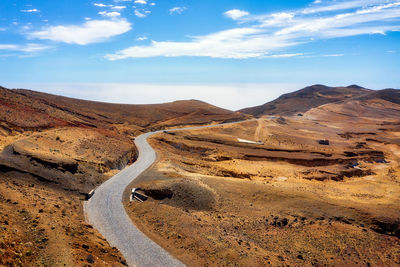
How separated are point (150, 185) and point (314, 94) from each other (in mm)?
158258

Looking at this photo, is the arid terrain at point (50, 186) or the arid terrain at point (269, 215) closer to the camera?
Result: the arid terrain at point (50, 186)

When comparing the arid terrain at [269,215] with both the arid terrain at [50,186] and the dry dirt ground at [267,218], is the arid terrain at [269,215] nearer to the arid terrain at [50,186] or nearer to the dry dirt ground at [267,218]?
the dry dirt ground at [267,218]

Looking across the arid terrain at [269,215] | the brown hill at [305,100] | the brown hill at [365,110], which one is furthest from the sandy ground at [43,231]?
the brown hill at [305,100]

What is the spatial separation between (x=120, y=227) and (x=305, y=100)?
148729 millimetres

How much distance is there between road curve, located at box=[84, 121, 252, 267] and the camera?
523 inches

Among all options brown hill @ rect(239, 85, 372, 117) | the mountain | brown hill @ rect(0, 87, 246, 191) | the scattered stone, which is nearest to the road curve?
brown hill @ rect(0, 87, 246, 191)

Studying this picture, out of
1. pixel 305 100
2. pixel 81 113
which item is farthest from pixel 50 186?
pixel 305 100

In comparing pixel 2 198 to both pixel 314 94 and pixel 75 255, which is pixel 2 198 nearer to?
pixel 75 255

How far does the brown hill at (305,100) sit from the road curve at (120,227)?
10711 cm

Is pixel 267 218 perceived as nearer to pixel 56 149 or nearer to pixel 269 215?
pixel 269 215

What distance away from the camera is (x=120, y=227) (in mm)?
15914

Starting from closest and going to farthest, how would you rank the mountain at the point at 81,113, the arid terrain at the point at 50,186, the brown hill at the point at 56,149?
the arid terrain at the point at 50,186, the brown hill at the point at 56,149, the mountain at the point at 81,113

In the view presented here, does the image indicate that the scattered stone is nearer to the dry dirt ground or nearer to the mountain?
the dry dirt ground

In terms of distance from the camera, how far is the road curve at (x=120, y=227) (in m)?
13.3
